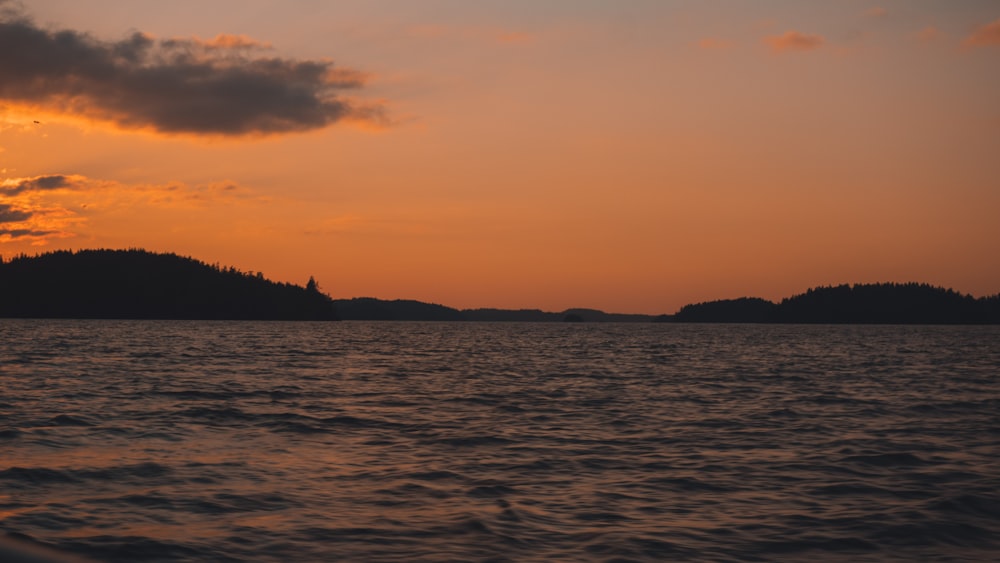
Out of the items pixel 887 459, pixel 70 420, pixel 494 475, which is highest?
pixel 887 459

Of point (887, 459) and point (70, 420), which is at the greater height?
point (887, 459)

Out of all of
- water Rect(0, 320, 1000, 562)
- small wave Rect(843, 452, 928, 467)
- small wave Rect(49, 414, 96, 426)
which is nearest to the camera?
water Rect(0, 320, 1000, 562)

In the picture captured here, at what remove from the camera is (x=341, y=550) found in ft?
41.1

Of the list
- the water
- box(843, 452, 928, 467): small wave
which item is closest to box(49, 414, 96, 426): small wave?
the water

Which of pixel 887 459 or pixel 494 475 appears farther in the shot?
pixel 887 459

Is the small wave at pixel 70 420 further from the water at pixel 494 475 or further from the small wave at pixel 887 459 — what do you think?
the small wave at pixel 887 459

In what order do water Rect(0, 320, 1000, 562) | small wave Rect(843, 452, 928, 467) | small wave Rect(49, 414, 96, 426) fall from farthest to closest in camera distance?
small wave Rect(49, 414, 96, 426)
small wave Rect(843, 452, 928, 467)
water Rect(0, 320, 1000, 562)

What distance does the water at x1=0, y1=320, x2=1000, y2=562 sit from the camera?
13031mm

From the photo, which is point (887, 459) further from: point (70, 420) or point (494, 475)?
point (70, 420)

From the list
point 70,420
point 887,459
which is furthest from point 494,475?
point 70,420

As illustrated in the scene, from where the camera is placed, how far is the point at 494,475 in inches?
726

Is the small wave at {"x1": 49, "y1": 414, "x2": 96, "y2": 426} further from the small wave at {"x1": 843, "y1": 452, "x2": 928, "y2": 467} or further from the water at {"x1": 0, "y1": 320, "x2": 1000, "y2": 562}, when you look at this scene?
the small wave at {"x1": 843, "y1": 452, "x2": 928, "y2": 467}

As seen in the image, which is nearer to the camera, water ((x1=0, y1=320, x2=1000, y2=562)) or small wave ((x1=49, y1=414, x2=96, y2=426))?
water ((x1=0, y1=320, x2=1000, y2=562))

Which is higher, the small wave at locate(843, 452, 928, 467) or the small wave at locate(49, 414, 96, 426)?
the small wave at locate(843, 452, 928, 467)
